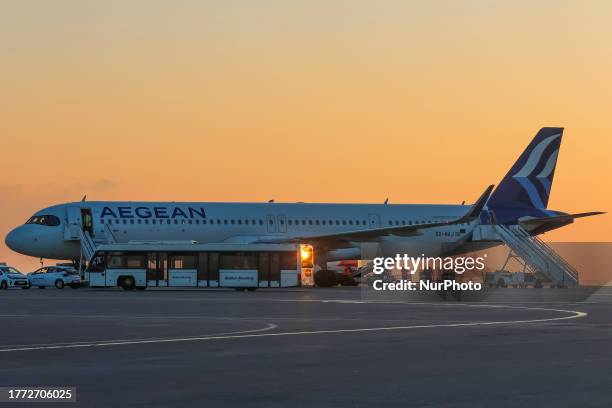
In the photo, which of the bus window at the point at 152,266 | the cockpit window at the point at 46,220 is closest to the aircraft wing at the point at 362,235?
the bus window at the point at 152,266

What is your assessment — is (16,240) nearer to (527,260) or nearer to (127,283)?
(127,283)

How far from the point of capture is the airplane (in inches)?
3093

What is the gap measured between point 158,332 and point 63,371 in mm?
10452

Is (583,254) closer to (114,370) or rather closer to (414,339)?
(414,339)

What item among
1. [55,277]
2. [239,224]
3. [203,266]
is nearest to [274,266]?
[203,266]

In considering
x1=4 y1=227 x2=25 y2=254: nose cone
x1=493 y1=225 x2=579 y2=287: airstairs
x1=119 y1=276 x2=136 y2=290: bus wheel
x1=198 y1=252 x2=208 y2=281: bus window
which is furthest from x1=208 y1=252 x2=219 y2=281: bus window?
x1=493 y1=225 x2=579 y2=287: airstairs

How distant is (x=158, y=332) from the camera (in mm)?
30578

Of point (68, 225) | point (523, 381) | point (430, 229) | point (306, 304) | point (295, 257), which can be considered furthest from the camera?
point (430, 229)

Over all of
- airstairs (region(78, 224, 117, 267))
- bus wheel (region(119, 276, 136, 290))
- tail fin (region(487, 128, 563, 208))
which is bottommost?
bus wheel (region(119, 276, 136, 290))

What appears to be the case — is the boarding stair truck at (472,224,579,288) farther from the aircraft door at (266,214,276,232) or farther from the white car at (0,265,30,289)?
the white car at (0,265,30,289)

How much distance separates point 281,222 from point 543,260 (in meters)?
18.0

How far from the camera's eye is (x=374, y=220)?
87000mm

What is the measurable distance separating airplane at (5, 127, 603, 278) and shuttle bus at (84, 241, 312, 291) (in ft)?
19.6

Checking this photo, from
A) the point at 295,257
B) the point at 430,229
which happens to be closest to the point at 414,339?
the point at 295,257
